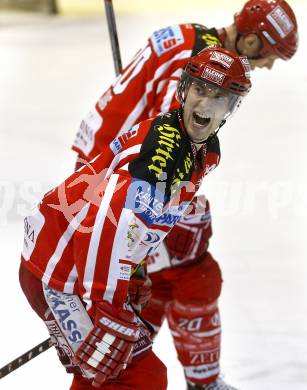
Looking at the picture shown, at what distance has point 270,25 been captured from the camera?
115 inches

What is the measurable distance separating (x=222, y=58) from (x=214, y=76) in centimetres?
6

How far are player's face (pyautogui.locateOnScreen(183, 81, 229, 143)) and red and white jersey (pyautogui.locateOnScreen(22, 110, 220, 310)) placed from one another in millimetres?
26

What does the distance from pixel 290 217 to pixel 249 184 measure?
34 cm

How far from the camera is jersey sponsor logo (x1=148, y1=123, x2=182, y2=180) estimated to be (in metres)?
2.01

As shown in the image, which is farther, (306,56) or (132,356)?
(306,56)

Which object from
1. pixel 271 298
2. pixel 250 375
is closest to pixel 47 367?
pixel 250 375

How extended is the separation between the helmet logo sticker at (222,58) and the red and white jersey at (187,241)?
76cm

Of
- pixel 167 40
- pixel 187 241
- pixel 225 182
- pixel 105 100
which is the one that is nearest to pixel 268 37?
pixel 167 40

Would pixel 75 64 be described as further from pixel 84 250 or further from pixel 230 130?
pixel 84 250

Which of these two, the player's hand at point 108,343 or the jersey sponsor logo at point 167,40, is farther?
the jersey sponsor logo at point 167,40

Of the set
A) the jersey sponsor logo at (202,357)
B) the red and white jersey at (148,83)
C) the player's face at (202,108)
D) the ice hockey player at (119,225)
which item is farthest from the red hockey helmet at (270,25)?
the jersey sponsor logo at (202,357)

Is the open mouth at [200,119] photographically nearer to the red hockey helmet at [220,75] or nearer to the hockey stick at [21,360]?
the red hockey helmet at [220,75]

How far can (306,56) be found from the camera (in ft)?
19.9

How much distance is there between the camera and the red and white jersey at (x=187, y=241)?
2.87 metres
